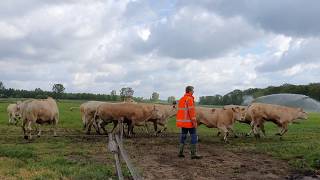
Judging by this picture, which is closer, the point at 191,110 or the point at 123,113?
the point at 191,110

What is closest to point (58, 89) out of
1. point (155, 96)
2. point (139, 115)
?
point (155, 96)

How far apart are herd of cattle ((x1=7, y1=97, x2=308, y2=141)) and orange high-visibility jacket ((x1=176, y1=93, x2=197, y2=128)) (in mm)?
6431

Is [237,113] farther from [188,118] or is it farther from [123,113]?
[188,118]

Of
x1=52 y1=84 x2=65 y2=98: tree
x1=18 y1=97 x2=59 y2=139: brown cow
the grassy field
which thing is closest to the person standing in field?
the grassy field

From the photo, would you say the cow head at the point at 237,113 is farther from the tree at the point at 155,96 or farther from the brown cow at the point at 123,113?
the tree at the point at 155,96

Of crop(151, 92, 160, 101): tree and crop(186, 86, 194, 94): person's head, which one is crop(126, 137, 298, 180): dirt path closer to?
crop(186, 86, 194, 94): person's head

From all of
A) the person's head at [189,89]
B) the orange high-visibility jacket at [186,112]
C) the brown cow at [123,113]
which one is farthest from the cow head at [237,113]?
the orange high-visibility jacket at [186,112]

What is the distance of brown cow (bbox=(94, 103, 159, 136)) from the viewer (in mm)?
24078

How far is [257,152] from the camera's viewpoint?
18.1m

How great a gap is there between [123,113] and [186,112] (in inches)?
340

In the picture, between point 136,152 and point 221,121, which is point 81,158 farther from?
point 221,121

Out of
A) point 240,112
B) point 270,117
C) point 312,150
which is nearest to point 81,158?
point 312,150

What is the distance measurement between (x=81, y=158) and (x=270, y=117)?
13.3 metres

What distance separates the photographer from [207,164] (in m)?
14.9
